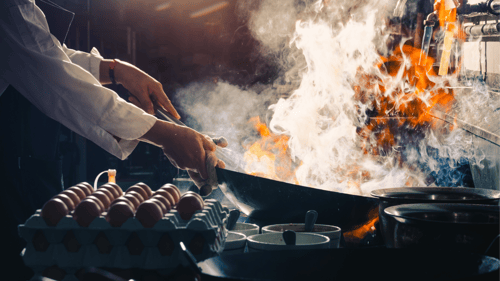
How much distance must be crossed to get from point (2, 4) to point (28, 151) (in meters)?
0.56

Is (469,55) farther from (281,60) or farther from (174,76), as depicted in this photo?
(174,76)

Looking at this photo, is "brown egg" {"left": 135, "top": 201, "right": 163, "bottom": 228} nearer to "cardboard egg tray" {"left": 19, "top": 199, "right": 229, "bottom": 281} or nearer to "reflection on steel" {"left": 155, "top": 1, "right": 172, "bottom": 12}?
"cardboard egg tray" {"left": 19, "top": 199, "right": 229, "bottom": 281}

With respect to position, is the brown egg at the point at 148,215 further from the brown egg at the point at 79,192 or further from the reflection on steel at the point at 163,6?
the reflection on steel at the point at 163,6

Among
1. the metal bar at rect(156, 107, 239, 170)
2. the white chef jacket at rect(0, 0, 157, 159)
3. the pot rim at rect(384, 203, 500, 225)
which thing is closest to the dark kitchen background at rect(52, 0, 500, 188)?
the metal bar at rect(156, 107, 239, 170)

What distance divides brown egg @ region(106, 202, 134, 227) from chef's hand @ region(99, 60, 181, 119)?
1.17 m

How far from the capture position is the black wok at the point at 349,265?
2.12 ft

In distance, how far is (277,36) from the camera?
674cm

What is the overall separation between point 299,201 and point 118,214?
659 millimetres

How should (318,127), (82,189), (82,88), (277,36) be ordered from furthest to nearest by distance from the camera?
(277,36) → (318,127) → (82,88) → (82,189)

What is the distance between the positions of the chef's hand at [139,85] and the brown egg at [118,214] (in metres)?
1.17

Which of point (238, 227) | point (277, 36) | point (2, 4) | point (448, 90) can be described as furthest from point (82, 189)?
point (277, 36)

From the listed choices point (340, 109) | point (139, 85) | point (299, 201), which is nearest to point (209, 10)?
point (340, 109)

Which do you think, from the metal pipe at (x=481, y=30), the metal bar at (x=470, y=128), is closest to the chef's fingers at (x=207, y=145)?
the metal bar at (x=470, y=128)

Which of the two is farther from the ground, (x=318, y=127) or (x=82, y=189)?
(x=318, y=127)
